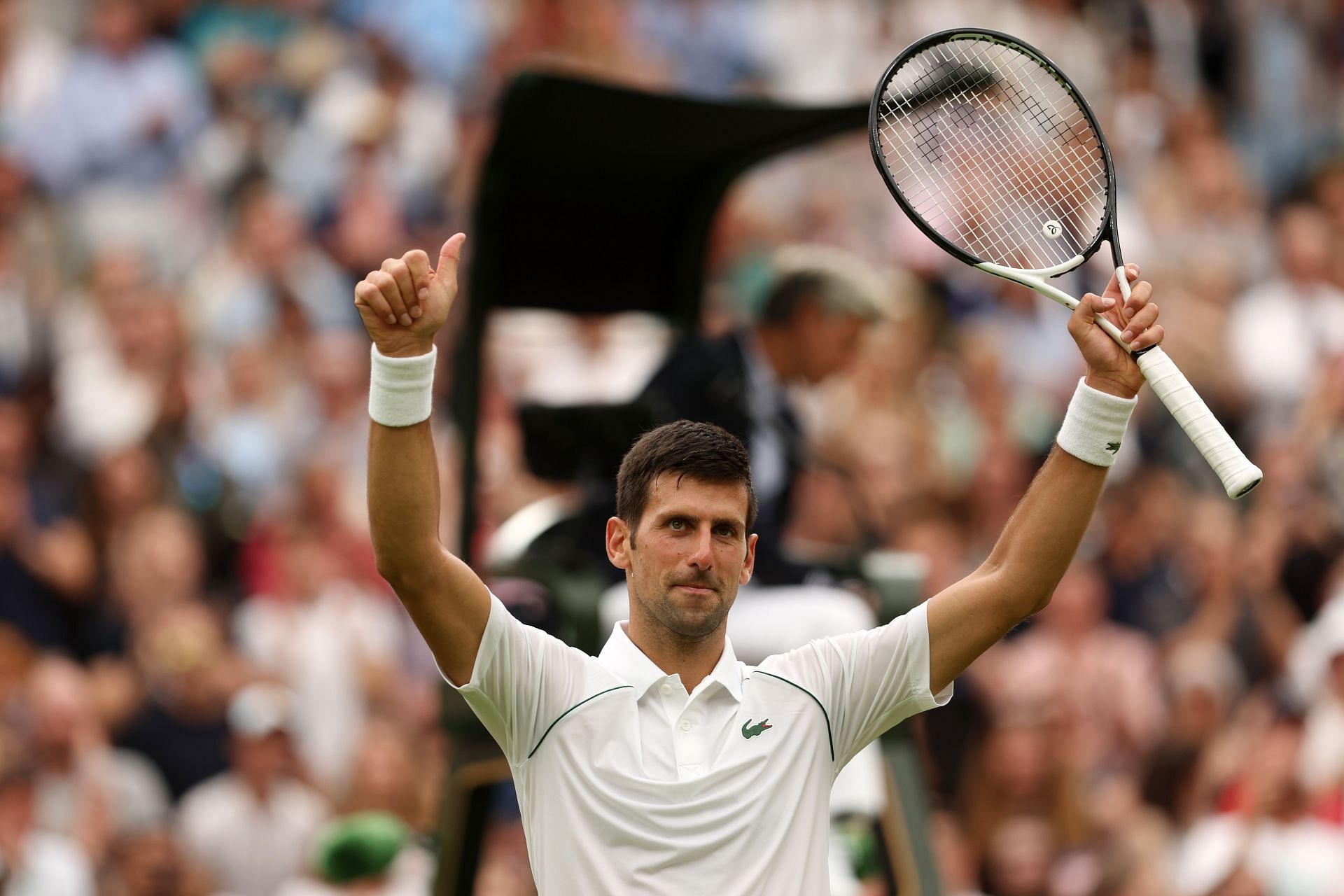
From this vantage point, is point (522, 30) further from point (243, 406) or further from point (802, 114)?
point (802, 114)

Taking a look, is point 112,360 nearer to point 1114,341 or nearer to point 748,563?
point 748,563

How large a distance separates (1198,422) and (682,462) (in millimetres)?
894

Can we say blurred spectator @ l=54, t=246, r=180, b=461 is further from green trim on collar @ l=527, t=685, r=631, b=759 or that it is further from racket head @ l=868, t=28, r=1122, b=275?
green trim on collar @ l=527, t=685, r=631, b=759

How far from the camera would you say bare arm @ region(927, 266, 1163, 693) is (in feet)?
11.0

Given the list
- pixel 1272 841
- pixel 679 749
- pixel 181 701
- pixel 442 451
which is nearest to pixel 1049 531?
pixel 679 749

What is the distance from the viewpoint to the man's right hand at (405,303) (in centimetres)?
306

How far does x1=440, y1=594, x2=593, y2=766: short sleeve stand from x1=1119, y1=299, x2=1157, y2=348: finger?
107cm

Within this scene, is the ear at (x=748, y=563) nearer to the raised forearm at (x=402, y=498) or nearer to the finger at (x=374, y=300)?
the raised forearm at (x=402, y=498)

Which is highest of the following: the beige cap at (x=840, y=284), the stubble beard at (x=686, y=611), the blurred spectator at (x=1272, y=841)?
the beige cap at (x=840, y=284)

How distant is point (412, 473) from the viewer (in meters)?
3.11

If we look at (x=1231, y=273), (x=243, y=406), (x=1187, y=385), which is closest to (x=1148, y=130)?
(x=1231, y=273)

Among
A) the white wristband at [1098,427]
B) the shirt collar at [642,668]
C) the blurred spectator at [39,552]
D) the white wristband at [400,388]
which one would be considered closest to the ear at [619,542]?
the shirt collar at [642,668]

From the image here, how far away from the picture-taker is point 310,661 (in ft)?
27.5

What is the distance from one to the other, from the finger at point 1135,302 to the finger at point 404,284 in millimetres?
1209
